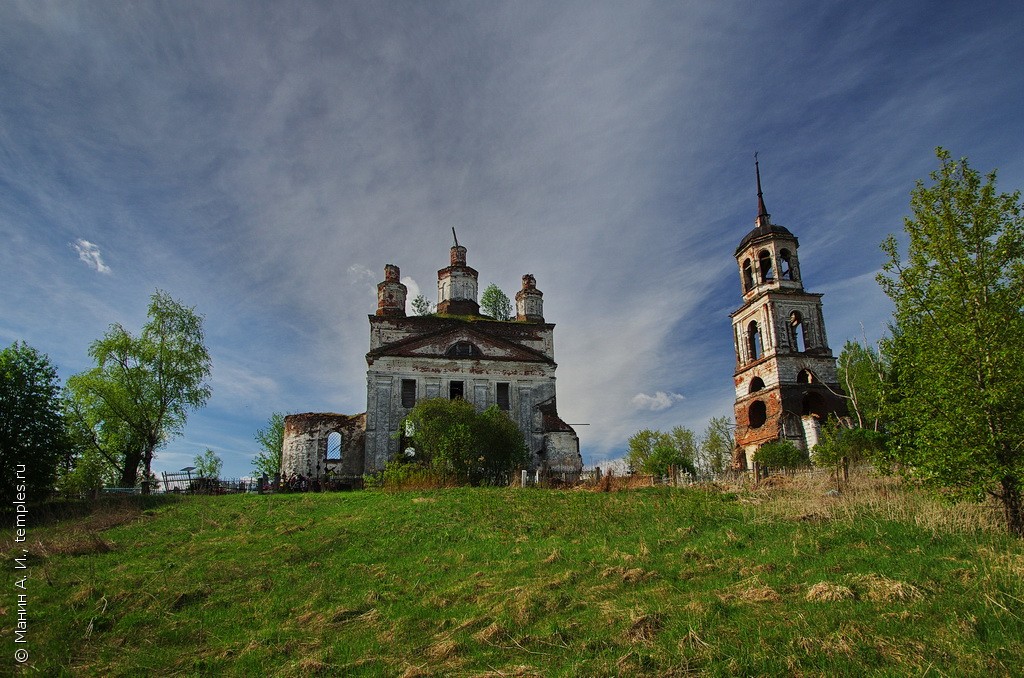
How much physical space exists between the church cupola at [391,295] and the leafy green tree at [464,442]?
35.0 ft

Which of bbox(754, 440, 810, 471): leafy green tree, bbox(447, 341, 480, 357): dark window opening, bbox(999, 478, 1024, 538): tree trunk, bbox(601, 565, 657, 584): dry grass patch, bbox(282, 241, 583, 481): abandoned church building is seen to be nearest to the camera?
bbox(601, 565, 657, 584): dry grass patch

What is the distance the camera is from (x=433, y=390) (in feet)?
98.4

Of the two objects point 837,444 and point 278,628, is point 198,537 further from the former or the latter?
point 837,444

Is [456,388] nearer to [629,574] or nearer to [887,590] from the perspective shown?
[629,574]

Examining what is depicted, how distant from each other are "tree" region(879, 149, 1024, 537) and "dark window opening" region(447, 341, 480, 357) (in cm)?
2201

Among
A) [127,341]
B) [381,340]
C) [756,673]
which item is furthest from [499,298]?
[756,673]

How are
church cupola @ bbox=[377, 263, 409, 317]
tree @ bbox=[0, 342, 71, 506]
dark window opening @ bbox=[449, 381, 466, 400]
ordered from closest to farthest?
tree @ bbox=[0, 342, 71, 506] < dark window opening @ bbox=[449, 381, 466, 400] < church cupola @ bbox=[377, 263, 409, 317]

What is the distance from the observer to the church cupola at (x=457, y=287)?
35062 millimetres

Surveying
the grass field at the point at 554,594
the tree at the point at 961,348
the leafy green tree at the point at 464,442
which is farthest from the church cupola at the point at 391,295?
the tree at the point at 961,348

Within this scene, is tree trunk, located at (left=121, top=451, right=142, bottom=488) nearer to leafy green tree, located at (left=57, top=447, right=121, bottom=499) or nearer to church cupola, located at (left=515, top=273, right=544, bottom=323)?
leafy green tree, located at (left=57, top=447, right=121, bottom=499)

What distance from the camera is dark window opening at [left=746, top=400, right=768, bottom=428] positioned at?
31.3 metres

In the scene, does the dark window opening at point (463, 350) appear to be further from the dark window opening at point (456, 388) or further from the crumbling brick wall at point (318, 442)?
the crumbling brick wall at point (318, 442)

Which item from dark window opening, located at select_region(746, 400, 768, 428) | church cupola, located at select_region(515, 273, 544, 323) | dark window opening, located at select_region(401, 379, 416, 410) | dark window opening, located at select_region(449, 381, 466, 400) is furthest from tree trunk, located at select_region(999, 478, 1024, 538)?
church cupola, located at select_region(515, 273, 544, 323)

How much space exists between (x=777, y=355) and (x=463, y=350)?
15903 millimetres
